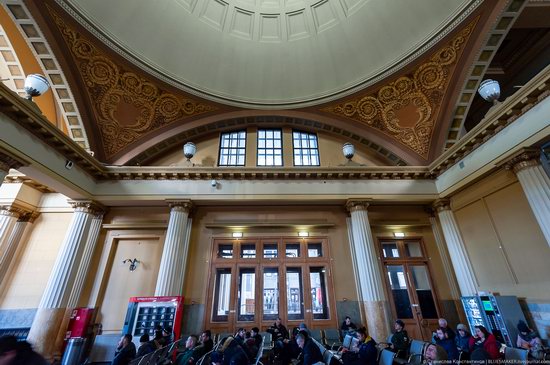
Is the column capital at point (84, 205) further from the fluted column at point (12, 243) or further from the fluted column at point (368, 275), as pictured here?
the fluted column at point (368, 275)

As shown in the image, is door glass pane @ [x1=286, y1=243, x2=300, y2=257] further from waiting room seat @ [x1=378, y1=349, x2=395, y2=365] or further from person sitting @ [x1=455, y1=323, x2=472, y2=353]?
person sitting @ [x1=455, y1=323, x2=472, y2=353]

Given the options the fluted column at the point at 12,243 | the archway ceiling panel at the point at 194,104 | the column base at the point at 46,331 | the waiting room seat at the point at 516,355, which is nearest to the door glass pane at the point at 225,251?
the column base at the point at 46,331

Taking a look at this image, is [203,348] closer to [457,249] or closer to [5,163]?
[5,163]

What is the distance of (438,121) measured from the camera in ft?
28.8

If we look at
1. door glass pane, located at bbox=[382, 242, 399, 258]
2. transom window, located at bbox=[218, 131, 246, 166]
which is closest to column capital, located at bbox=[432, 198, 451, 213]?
door glass pane, located at bbox=[382, 242, 399, 258]

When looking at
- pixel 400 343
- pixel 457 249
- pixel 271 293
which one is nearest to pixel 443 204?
pixel 457 249

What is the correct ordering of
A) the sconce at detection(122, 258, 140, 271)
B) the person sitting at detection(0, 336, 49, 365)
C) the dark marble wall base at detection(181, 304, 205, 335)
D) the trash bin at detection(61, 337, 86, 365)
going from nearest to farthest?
the person sitting at detection(0, 336, 49, 365) → the trash bin at detection(61, 337, 86, 365) → the dark marble wall base at detection(181, 304, 205, 335) → the sconce at detection(122, 258, 140, 271)

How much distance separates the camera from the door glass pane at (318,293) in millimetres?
7926

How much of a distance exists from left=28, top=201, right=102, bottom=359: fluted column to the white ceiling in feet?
17.7

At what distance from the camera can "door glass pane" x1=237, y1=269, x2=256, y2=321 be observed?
7836 mm

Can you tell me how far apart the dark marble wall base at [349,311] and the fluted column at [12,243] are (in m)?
10.7

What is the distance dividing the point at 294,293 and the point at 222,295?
92.7 inches

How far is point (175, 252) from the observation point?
7.54 m

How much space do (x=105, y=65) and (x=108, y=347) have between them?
864 cm
